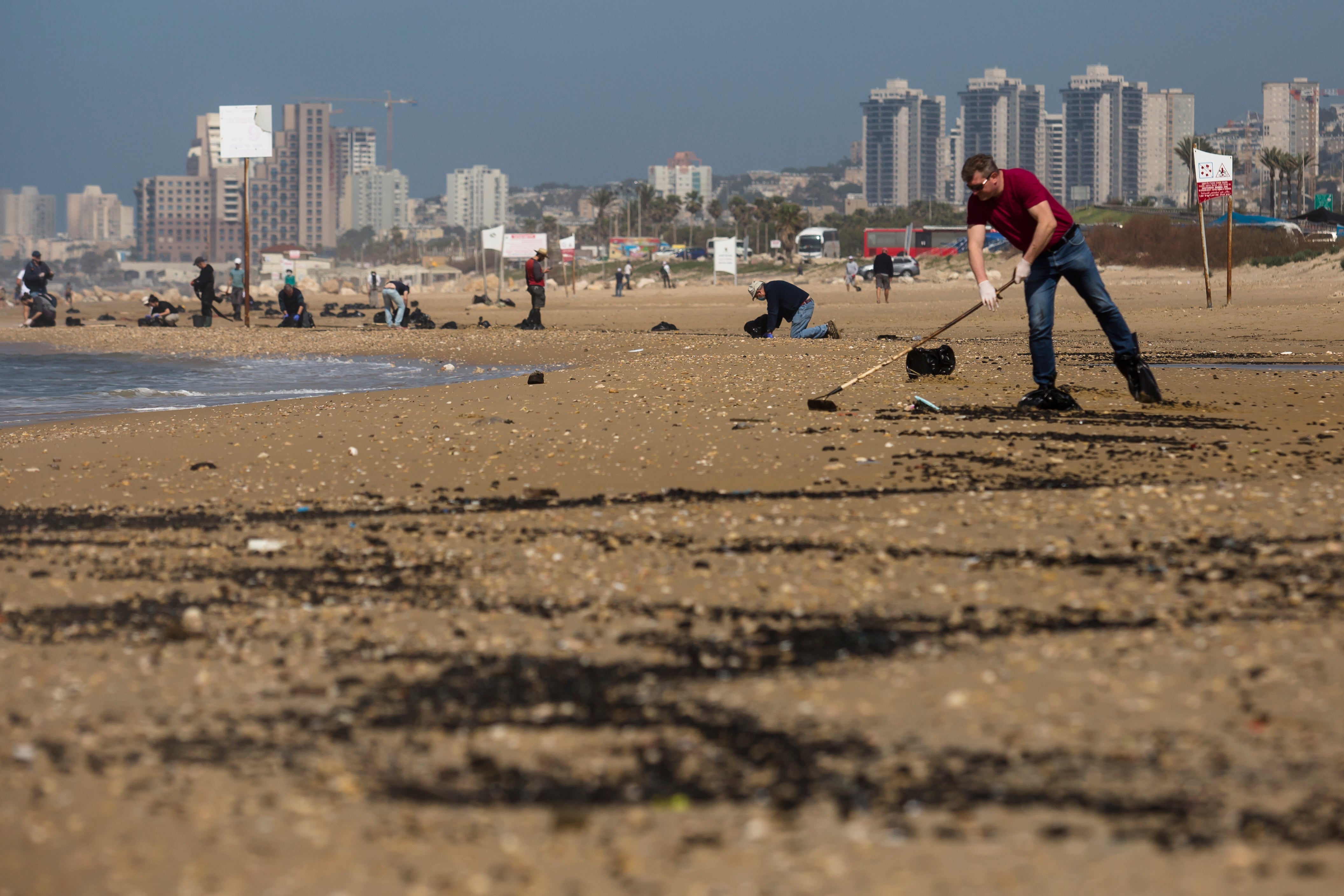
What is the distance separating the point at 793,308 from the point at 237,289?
16449mm

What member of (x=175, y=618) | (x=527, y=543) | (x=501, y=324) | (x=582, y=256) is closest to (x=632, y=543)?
(x=527, y=543)

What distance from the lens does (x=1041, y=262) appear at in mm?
8531

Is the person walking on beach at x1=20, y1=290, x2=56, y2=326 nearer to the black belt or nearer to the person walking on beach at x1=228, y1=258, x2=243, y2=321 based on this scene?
the person walking on beach at x1=228, y1=258, x2=243, y2=321

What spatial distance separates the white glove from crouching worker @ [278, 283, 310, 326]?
21214mm

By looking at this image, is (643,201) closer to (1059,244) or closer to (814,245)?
(814,245)

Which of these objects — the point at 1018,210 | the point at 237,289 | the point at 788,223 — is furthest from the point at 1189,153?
the point at 1018,210

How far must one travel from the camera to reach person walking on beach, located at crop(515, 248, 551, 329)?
83.4 ft

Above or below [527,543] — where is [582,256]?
above

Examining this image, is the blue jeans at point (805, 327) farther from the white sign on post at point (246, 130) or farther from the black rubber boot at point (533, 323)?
the white sign on post at point (246, 130)

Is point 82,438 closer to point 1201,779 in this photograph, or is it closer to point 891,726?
point 891,726

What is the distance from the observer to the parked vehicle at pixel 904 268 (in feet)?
196

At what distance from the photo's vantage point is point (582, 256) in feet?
481

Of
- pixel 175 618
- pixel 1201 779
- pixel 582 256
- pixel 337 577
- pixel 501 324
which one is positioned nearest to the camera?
pixel 1201 779

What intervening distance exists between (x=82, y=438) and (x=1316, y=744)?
905 centimetres
